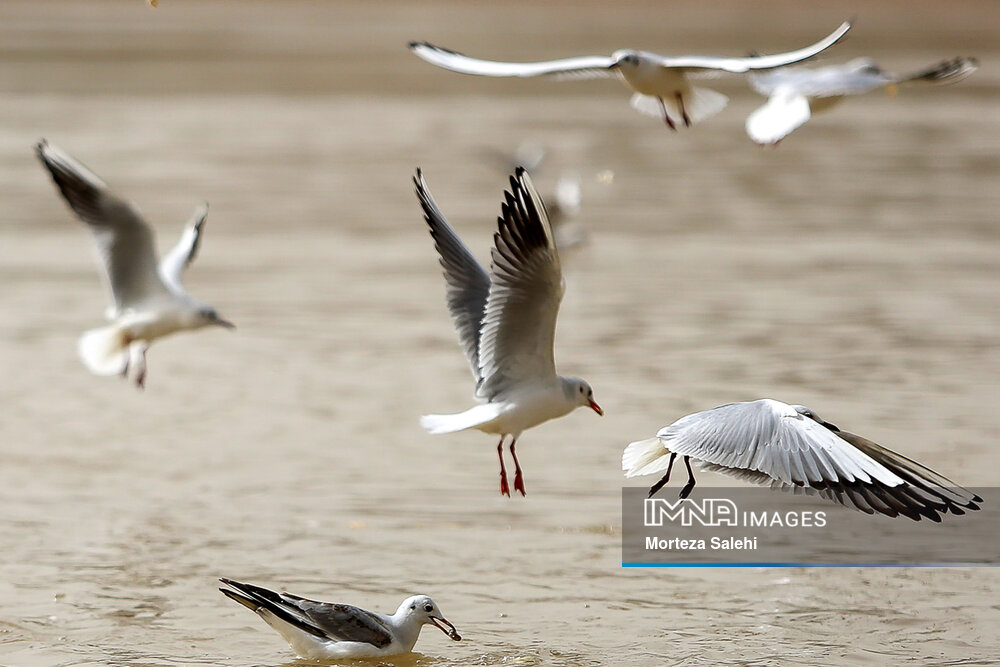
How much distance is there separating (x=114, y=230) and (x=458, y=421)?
3.30 metres

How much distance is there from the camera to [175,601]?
7.50 m

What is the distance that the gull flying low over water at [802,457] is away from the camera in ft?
18.5

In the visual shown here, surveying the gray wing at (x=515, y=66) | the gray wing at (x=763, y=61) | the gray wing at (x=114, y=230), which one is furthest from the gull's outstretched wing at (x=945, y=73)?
the gray wing at (x=114, y=230)

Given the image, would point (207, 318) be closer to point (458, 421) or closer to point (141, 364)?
point (141, 364)

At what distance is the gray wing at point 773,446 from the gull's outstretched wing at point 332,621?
54.6 inches

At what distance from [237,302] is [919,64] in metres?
20.9

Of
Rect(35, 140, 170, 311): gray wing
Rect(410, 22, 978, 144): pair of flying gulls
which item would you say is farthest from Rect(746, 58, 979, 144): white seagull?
Rect(35, 140, 170, 311): gray wing

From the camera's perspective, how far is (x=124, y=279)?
9.71 meters

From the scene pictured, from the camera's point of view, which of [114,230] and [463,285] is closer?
[463,285]

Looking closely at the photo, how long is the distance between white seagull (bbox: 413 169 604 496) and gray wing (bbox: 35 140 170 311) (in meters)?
2.54

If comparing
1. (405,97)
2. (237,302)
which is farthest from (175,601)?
(405,97)

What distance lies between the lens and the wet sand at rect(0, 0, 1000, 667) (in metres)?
7.36

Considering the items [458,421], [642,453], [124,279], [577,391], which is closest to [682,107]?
[577,391]

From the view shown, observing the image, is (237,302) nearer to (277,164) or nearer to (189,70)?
(277,164)
